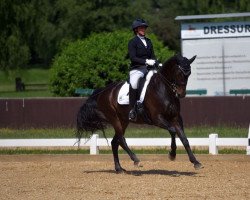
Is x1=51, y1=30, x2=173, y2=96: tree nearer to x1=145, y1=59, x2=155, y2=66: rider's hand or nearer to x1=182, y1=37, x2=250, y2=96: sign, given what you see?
x1=182, y1=37, x2=250, y2=96: sign

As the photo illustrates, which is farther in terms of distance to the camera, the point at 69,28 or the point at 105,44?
the point at 69,28

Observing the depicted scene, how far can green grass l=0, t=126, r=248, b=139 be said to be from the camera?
79.2 ft

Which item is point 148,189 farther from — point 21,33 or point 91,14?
point 91,14

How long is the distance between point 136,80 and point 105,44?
18173 millimetres

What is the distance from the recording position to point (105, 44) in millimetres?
32812

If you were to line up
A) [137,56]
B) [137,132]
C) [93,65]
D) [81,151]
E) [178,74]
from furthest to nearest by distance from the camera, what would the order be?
[93,65]
[137,132]
[81,151]
[137,56]
[178,74]

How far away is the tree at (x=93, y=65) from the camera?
32250mm

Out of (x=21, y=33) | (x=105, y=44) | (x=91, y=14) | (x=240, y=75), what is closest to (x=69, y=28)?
(x=91, y=14)

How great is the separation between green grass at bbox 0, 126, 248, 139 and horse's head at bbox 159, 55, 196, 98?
9.41 meters

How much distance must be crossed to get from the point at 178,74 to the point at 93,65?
731 inches

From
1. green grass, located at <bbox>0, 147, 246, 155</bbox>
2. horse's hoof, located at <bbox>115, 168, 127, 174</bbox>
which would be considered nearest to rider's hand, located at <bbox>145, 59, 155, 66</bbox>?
horse's hoof, located at <bbox>115, 168, 127, 174</bbox>

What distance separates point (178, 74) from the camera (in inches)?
556

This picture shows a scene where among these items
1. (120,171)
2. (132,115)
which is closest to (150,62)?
(132,115)

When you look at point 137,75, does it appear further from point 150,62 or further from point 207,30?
point 207,30
